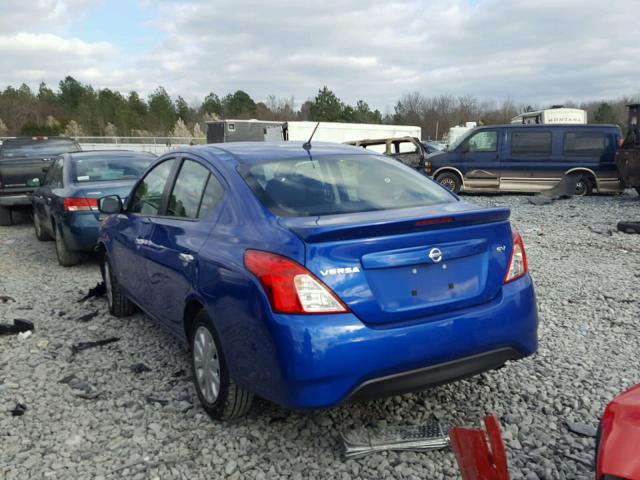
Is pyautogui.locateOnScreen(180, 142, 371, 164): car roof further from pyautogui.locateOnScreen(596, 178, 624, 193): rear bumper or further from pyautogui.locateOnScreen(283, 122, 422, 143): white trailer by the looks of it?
pyautogui.locateOnScreen(283, 122, 422, 143): white trailer

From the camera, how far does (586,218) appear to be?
37.1 ft

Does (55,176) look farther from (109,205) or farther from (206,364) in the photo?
(206,364)

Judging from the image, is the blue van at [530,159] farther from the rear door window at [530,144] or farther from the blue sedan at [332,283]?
the blue sedan at [332,283]

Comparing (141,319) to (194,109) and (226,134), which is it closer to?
(226,134)

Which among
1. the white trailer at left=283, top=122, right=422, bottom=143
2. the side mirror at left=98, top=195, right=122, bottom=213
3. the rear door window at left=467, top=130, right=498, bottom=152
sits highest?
the white trailer at left=283, top=122, right=422, bottom=143

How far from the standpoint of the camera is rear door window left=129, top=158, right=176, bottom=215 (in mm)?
4223

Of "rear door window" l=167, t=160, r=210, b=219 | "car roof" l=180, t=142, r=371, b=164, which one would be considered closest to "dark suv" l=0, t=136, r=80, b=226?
"rear door window" l=167, t=160, r=210, b=219

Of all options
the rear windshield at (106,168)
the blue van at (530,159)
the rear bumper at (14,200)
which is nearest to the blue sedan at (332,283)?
the rear windshield at (106,168)

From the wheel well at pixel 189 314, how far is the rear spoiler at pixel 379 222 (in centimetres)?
88

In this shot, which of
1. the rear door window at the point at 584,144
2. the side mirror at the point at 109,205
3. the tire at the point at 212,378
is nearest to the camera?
the tire at the point at 212,378

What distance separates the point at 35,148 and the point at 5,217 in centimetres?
196

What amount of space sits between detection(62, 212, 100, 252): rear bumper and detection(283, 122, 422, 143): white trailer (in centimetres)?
1757

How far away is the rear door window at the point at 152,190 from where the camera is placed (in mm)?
4223

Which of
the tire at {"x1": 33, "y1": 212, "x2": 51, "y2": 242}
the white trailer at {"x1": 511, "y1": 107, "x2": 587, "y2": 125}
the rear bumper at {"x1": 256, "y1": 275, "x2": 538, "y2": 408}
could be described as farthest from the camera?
the white trailer at {"x1": 511, "y1": 107, "x2": 587, "y2": 125}
